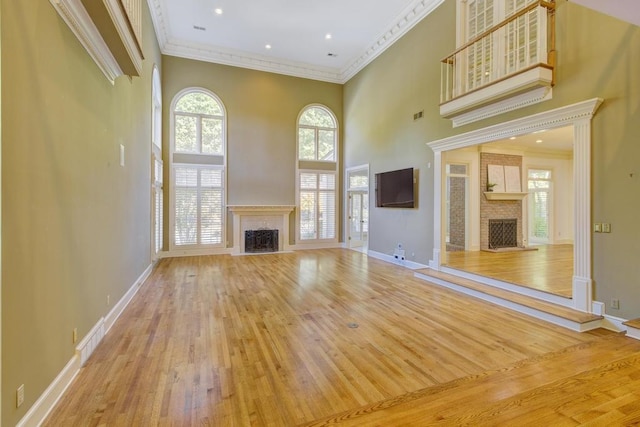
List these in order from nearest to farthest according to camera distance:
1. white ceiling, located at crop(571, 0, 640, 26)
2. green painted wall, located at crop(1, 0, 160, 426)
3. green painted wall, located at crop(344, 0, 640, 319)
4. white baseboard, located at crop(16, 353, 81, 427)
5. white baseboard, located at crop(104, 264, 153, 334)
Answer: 1. green painted wall, located at crop(1, 0, 160, 426)
2. white baseboard, located at crop(16, 353, 81, 427)
3. white ceiling, located at crop(571, 0, 640, 26)
4. green painted wall, located at crop(344, 0, 640, 319)
5. white baseboard, located at crop(104, 264, 153, 334)

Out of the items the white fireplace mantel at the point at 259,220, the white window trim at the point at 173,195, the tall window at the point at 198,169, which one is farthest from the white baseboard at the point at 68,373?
the white fireplace mantel at the point at 259,220

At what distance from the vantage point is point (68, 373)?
92.2 inches

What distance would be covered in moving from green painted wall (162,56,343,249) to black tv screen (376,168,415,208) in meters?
2.91

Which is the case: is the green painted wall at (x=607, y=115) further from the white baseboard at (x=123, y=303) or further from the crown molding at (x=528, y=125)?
the white baseboard at (x=123, y=303)

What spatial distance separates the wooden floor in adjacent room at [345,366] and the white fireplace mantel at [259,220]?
4.08 meters

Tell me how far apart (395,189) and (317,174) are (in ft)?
10.7

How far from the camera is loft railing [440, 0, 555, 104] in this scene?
4074mm

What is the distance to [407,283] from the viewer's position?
18.0ft

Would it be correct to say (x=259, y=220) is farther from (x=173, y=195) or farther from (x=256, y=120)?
(x=256, y=120)

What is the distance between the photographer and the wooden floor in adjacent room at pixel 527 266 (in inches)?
182

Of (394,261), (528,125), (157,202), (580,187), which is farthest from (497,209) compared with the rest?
(157,202)

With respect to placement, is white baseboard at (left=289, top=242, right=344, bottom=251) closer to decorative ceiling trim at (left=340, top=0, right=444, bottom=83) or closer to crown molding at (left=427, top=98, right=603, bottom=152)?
crown molding at (left=427, top=98, right=603, bottom=152)

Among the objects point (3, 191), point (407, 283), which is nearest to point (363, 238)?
point (407, 283)

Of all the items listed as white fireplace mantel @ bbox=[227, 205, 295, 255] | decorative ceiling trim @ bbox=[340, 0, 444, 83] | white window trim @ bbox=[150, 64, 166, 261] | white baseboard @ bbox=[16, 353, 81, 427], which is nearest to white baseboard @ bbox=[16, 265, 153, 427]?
white baseboard @ bbox=[16, 353, 81, 427]
